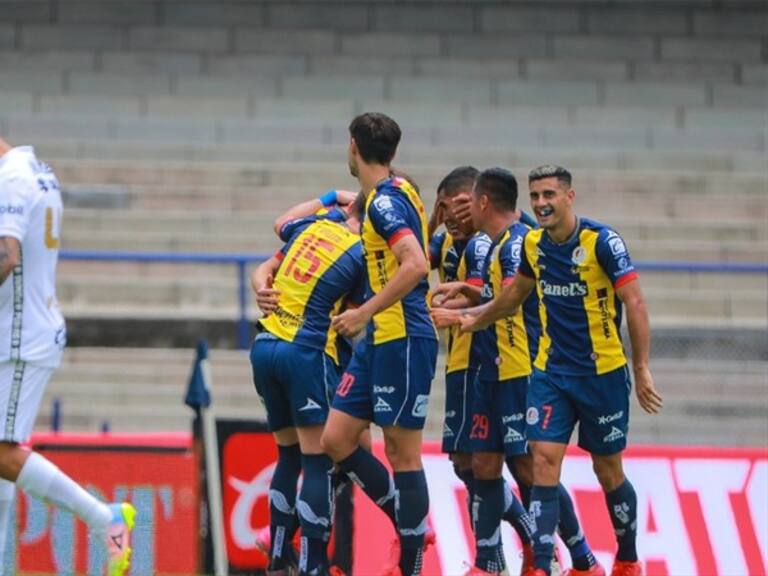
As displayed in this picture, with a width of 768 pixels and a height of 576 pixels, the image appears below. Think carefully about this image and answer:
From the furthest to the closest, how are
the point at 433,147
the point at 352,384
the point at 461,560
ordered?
the point at 433,147 → the point at 461,560 → the point at 352,384

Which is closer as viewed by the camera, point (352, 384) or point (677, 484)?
point (352, 384)

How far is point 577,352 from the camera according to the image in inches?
356

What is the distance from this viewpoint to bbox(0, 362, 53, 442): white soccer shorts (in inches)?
315

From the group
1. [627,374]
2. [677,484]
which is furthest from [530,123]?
[627,374]

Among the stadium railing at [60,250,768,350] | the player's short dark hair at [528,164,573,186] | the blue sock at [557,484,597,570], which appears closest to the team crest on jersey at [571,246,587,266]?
the player's short dark hair at [528,164,573,186]

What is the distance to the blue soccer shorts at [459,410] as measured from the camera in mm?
9461

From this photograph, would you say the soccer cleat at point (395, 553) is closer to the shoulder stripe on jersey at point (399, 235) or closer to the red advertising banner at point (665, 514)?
the red advertising banner at point (665, 514)

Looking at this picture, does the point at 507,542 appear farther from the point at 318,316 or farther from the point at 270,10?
the point at 270,10

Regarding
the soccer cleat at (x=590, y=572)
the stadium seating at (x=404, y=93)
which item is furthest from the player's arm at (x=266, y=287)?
the stadium seating at (x=404, y=93)

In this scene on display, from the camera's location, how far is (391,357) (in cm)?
859

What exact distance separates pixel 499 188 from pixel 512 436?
1.34 meters

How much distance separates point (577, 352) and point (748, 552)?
2.48 meters

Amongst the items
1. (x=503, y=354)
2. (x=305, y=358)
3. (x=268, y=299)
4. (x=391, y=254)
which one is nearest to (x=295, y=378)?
(x=305, y=358)

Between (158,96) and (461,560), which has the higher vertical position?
(158,96)
